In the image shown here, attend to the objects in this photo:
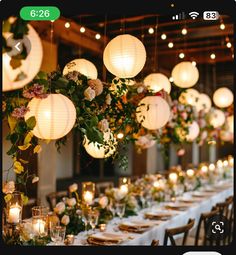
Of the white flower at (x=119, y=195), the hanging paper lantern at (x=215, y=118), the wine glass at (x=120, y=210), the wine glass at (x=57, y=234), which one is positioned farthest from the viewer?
the hanging paper lantern at (x=215, y=118)

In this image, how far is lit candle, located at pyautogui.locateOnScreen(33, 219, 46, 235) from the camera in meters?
2.36

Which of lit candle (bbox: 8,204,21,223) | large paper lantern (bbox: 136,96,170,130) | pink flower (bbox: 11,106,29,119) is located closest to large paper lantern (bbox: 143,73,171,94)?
large paper lantern (bbox: 136,96,170,130)

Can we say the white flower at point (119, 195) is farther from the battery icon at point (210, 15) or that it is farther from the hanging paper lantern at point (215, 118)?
the battery icon at point (210, 15)

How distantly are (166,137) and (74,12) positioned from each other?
11.4 feet

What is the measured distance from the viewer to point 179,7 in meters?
1.40

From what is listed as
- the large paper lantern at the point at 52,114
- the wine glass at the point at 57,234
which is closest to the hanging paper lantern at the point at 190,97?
the wine glass at the point at 57,234

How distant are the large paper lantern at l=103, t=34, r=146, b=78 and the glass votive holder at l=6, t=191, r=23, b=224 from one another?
0.84 metres

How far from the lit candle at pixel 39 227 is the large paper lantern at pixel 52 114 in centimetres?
70

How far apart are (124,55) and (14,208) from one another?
0.96 meters

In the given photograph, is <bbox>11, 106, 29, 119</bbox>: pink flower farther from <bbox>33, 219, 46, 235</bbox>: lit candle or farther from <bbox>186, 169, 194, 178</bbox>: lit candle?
A: <bbox>186, 169, 194, 178</bbox>: lit candle

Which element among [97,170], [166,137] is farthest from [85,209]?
[97,170]

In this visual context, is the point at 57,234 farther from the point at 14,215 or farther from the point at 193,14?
the point at 193,14

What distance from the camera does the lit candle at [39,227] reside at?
7.75ft

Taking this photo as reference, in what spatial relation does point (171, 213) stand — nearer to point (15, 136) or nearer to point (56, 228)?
point (56, 228)
